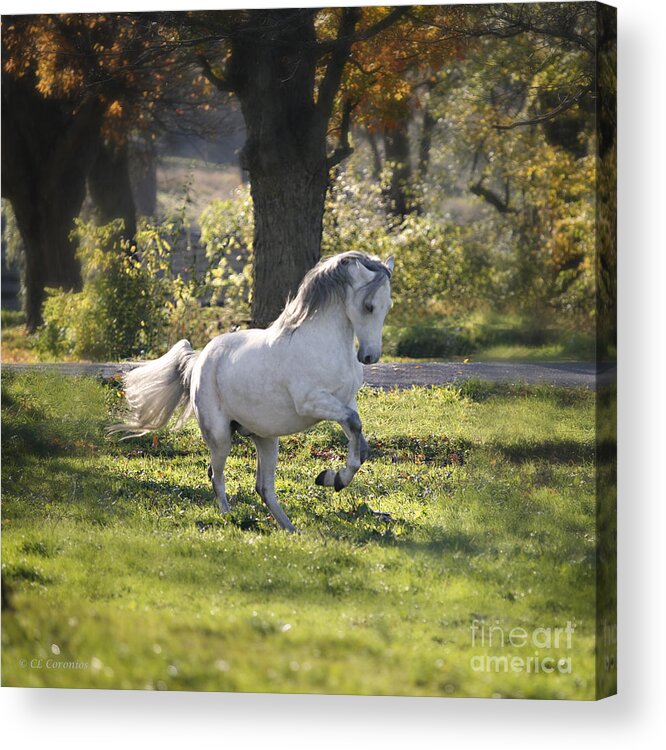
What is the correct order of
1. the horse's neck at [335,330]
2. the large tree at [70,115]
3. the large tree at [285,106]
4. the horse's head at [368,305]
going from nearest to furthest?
the horse's head at [368,305]
the horse's neck at [335,330]
the large tree at [285,106]
the large tree at [70,115]

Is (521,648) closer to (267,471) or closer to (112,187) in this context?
(267,471)

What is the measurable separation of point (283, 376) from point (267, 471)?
0.49m

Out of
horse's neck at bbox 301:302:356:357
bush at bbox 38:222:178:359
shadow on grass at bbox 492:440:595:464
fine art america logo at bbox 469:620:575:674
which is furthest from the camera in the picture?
bush at bbox 38:222:178:359

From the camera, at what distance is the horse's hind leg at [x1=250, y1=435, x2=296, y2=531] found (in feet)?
24.0

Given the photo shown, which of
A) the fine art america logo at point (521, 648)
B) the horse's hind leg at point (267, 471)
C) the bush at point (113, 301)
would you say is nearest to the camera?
the fine art america logo at point (521, 648)

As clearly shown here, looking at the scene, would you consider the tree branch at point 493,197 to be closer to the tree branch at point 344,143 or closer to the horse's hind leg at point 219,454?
the tree branch at point 344,143

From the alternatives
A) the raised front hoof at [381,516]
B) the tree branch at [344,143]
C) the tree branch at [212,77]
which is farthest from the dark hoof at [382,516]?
the tree branch at [212,77]

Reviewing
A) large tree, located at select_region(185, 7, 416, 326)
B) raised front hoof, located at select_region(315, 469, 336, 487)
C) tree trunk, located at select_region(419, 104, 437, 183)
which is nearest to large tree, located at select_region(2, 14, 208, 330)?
large tree, located at select_region(185, 7, 416, 326)

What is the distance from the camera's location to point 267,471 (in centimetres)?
736

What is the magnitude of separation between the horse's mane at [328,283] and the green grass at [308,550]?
505 mm

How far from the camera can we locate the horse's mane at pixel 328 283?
701 cm

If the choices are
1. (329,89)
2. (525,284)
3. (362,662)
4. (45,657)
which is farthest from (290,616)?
(329,89)

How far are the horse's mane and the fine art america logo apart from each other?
1.62 meters

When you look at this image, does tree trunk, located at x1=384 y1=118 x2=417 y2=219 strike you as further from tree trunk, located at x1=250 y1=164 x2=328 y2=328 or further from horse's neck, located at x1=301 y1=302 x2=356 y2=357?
horse's neck, located at x1=301 y1=302 x2=356 y2=357
